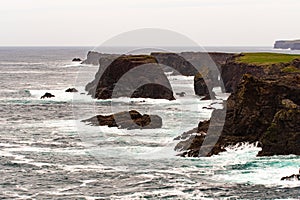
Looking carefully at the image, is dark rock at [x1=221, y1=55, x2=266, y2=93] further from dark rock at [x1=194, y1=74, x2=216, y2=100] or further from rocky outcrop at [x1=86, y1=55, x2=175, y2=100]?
rocky outcrop at [x1=86, y1=55, x2=175, y2=100]

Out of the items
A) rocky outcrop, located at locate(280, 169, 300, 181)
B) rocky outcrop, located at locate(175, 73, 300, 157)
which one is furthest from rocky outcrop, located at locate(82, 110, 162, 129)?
rocky outcrop, located at locate(280, 169, 300, 181)

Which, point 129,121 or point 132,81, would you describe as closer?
point 129,121

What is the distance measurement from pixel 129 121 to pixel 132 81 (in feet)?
135

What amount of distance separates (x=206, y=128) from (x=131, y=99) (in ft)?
151

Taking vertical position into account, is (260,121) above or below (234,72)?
above

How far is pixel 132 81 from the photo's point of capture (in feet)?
389

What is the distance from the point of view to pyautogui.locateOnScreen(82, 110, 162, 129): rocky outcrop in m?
77.2

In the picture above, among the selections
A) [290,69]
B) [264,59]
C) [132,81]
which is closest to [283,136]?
[290,69]

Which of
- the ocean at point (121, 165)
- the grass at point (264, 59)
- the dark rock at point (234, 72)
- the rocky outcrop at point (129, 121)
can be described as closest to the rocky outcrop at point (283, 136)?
the ocean at point (121, 165)

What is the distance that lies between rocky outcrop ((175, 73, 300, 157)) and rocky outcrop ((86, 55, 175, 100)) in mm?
45654

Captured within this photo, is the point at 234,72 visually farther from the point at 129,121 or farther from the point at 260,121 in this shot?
the point at 260,121

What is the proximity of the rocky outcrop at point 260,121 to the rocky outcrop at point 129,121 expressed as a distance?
10999mm

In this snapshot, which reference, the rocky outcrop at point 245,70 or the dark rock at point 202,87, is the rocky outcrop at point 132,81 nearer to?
the dark rock at point 202,87

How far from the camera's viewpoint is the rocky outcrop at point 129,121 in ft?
253
